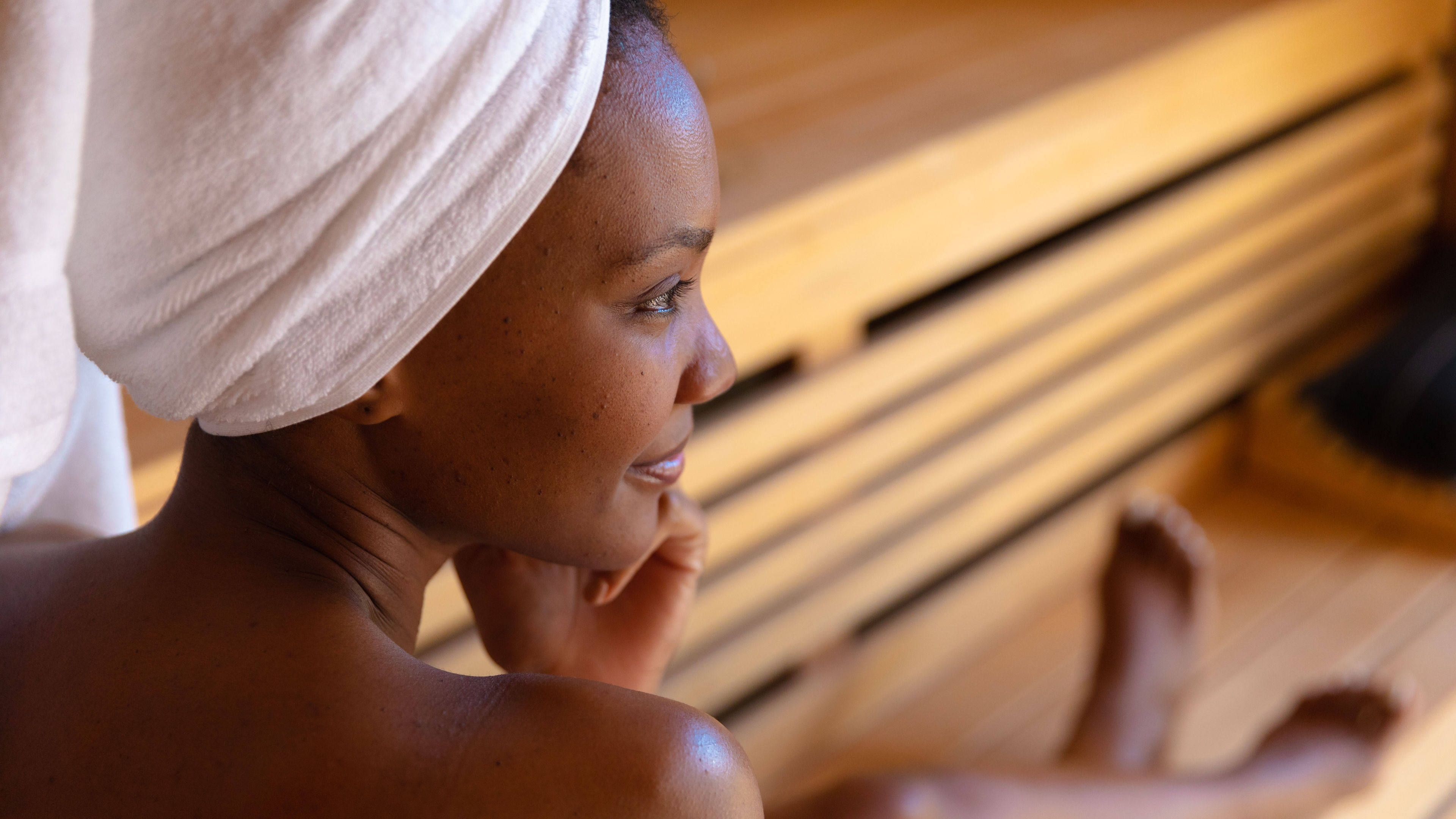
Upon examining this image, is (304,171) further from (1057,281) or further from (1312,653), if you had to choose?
(1312,653)

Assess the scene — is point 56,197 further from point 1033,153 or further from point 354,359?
point 1033,153

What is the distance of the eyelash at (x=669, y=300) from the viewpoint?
0.74 meters

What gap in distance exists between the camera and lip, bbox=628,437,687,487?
0.84 m

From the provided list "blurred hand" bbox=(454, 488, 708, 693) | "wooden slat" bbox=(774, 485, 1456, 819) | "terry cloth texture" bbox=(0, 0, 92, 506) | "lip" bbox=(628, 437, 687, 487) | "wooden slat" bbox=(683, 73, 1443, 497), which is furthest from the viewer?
"wooden slat" bbox=(774, 485, 1456, 819)

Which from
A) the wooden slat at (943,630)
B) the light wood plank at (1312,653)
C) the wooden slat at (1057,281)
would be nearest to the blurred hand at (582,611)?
the wooden slat at (1057,281)

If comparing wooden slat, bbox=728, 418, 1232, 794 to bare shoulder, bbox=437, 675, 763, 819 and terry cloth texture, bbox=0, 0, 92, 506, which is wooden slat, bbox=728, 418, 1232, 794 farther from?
terry cloth texture, bbox=0, 0, 92, 506

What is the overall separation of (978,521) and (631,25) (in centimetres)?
173

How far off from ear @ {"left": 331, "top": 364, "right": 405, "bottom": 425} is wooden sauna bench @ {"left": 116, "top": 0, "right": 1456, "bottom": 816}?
0.90 metres

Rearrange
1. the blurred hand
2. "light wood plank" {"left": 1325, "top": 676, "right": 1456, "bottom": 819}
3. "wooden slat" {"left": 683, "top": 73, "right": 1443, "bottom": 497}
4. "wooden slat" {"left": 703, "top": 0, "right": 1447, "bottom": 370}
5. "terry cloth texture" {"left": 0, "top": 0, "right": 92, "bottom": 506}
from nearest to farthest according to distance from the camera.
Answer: "terry cloth texture" {"left": 0, "top": 0, "right": 92, "bottom": 506} → the blurred hand → "wooden slat" {"left": 703, "top": 0, "right": 1447, "bottom": 370} → "wooden slat" {"left": 683, "top": 73, "right": 1443, "bottom": 497} → "light wood plank" {"left": 1325, "top": 676, "right": 1456, "bottom": 819}

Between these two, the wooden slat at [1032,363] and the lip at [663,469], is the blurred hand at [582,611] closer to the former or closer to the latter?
the lip at [663,469]

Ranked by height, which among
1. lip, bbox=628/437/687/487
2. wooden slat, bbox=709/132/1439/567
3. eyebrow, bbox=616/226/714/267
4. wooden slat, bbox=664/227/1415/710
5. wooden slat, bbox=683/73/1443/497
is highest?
eyebrow, bbox=616/226/714/267

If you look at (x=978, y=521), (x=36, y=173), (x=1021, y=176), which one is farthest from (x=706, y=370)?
(x=978, y=521)

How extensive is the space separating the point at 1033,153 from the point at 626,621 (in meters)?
1.24

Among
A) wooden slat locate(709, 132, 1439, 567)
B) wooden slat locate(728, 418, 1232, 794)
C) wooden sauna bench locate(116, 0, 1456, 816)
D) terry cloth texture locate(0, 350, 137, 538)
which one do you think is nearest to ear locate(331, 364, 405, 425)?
terry cloth texture locate(0, 350, 137, 538)
